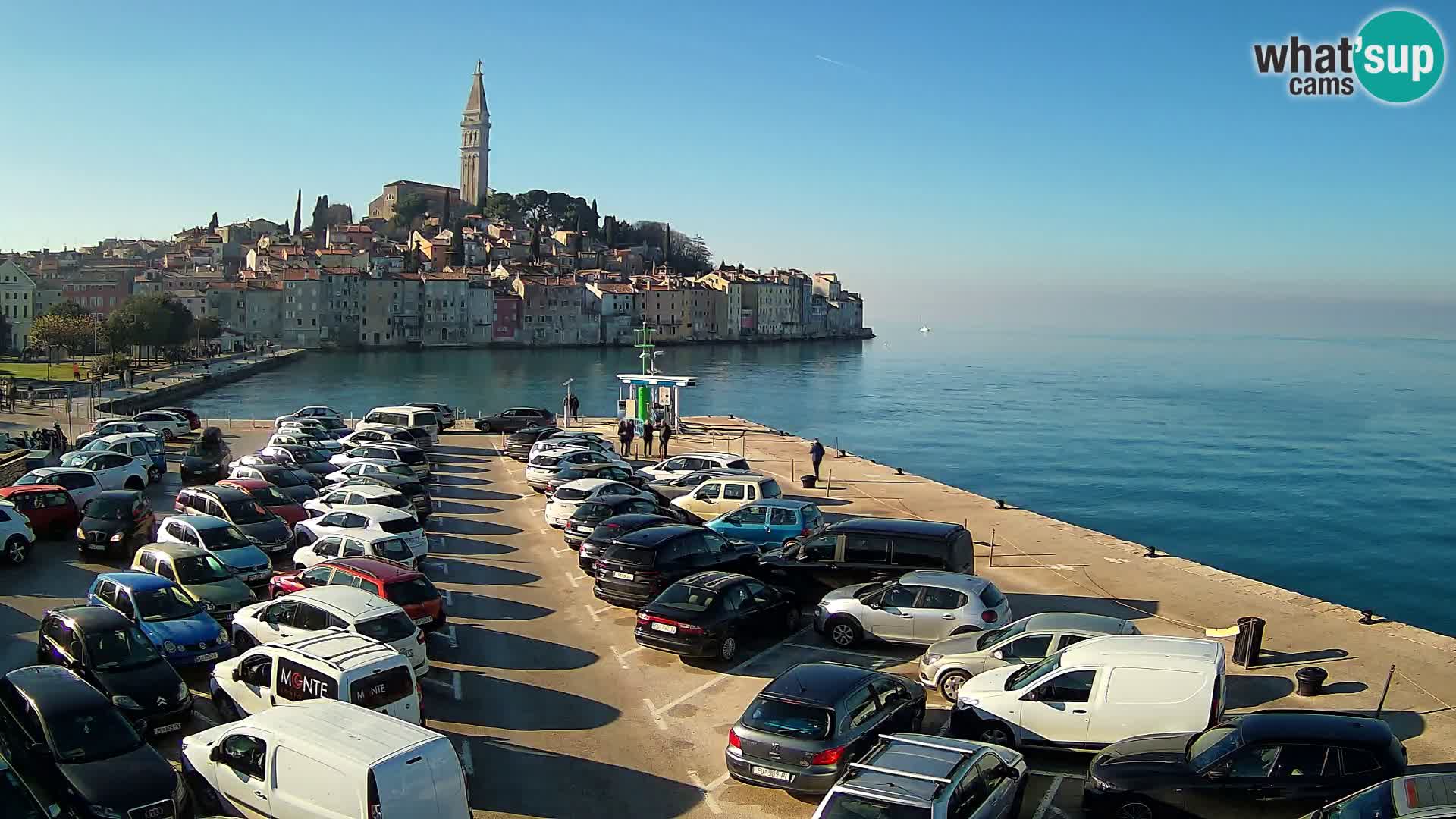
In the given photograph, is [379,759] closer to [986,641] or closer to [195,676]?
[195,676]

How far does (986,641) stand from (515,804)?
5.15 metres

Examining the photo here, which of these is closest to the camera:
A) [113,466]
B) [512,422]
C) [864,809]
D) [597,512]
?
[864,809]

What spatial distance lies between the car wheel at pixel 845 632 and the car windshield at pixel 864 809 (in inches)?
229

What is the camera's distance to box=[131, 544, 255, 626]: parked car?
12.6m

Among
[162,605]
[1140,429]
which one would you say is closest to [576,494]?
[162,605]

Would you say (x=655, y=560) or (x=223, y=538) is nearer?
(x=655, y=560)

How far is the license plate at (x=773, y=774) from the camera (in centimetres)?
835

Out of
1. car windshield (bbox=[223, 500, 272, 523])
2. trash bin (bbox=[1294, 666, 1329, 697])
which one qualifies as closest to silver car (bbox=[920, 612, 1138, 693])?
trash bin (bbox=[1294, 666, 1329, 697])

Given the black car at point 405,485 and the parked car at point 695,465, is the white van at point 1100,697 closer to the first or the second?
the black car at point 405,485

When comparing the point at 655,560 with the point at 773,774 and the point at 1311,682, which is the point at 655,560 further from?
the point at 1311,682

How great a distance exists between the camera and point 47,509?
17672mm

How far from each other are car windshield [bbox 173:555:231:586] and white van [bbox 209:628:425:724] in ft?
11.5

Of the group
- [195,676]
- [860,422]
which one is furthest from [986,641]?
[860,422]

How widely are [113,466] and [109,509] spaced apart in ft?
18.4
